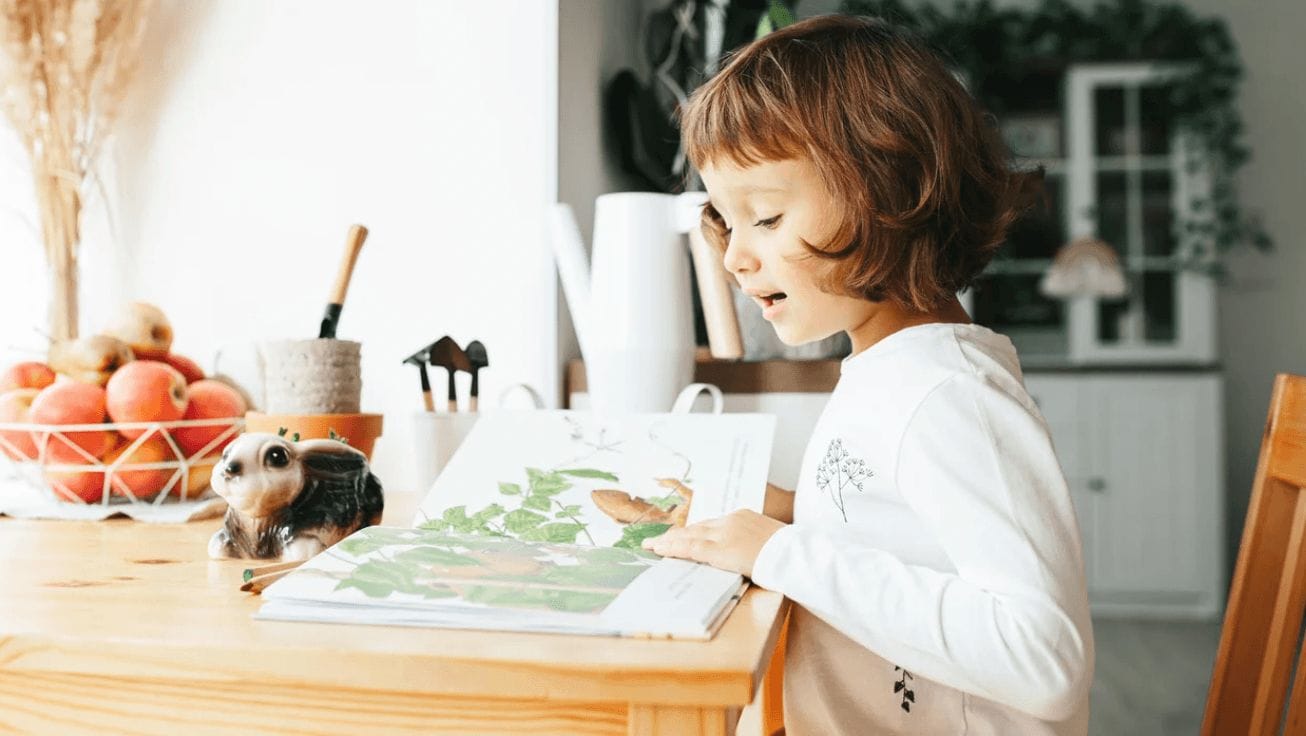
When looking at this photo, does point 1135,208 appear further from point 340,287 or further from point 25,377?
point 25,377

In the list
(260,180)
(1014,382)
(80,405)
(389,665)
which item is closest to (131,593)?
(389,665)

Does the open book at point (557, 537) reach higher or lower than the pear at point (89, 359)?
lower

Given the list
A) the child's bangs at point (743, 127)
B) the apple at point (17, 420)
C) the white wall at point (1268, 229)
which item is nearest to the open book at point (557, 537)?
the child's bangs at point (743, 127)

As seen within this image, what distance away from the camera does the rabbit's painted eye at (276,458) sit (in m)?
0.70

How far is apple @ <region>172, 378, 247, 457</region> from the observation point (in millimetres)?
1030

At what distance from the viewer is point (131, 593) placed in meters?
0.62

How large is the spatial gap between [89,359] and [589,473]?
541mm

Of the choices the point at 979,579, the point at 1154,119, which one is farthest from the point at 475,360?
the point at 1154,119

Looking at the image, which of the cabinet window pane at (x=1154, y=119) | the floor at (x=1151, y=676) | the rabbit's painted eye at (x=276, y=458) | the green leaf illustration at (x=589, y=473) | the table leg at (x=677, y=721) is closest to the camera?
the table leg at (x=677, y=721)

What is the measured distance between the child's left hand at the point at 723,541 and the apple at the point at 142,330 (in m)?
0.65

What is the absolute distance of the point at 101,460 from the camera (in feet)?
3.20

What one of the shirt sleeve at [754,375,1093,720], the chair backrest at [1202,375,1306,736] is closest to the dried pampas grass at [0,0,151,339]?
the shirt sleeve at [754,375,1093,720]

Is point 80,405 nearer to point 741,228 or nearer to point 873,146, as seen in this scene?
point 741,228

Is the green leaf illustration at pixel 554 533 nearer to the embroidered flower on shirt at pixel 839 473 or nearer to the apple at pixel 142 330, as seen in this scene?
the embroidered flower on shirt at pixel 839 473
